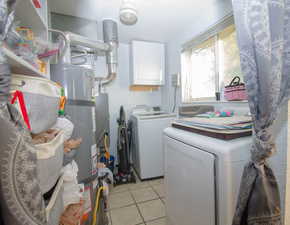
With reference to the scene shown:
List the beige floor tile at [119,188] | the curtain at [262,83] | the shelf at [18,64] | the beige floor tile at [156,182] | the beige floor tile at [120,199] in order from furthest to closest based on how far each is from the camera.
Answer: the beige floor tile at [156,182] → the beige floor tile at [119,188] → the beige floor tile at [120,199] → the curtain at [262,83] → the shelf at [18,64]

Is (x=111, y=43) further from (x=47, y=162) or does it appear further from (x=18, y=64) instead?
(x=47, y=162)

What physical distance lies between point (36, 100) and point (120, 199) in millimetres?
1810

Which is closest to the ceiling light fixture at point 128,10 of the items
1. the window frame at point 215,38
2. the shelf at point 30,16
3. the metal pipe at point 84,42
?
the metal pipe at point 84,42

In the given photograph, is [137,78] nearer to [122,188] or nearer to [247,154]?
[122,188]

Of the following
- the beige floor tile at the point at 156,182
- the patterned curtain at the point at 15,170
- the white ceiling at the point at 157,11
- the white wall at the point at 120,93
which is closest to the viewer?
the patterned curtain at the point at 15,170

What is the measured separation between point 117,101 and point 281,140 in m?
2.38

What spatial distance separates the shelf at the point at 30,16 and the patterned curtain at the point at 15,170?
1.84ft

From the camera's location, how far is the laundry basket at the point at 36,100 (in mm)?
505

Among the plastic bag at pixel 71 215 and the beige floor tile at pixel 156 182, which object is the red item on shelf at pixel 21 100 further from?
the beige floor tile at pixel 156 182

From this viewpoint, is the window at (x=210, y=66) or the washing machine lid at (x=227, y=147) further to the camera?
the window at (x=210, y=66)

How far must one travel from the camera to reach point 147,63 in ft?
8.19

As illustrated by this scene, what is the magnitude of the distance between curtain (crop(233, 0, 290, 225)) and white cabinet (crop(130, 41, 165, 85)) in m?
1.94

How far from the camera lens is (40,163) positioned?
482 millimetres

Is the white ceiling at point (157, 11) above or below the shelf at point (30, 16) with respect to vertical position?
above
